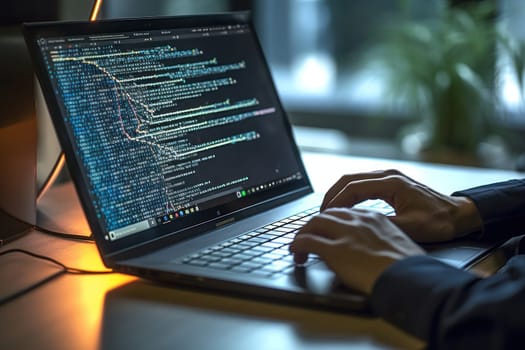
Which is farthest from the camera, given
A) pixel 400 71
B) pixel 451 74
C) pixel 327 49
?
pixel 327 49

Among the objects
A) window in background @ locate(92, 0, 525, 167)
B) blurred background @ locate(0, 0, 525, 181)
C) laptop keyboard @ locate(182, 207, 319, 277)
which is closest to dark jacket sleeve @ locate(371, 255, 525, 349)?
laptop keyboard @ locate(182, 207, 319, 277)

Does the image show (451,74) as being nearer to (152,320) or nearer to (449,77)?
(449,77)

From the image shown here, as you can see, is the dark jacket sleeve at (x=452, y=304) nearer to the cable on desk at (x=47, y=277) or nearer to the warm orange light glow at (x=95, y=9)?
the cable on desk at (x=47, y=277)

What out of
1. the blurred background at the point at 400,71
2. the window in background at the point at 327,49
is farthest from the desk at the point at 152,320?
the window in background at the point at 327,49

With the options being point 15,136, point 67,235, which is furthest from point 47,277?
point 15,136

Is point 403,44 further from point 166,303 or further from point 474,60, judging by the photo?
point 166,303

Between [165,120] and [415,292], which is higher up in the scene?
[165,120]

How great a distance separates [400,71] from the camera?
9.46 feet

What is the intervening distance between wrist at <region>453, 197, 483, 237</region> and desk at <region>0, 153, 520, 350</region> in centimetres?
28

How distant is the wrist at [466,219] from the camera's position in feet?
3.55

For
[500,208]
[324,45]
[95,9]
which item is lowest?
[500,208]

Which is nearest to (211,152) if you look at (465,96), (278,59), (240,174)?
(240,174)

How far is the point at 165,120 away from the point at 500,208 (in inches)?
18.3

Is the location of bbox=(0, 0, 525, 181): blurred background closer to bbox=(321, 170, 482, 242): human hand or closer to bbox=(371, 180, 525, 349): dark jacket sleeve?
bbox=(321, 170, 482, 242): human hand
